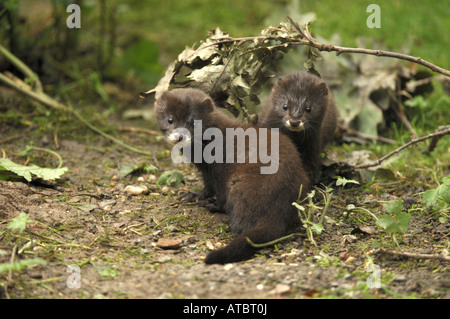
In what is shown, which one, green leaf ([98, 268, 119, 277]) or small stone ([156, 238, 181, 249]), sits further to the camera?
small stone ([156, 238, 181, 249])

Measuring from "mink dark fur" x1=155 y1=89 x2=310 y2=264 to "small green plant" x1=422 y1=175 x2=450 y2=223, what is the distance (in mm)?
1110

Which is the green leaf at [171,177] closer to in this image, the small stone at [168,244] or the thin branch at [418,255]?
the small stone at [168,244]

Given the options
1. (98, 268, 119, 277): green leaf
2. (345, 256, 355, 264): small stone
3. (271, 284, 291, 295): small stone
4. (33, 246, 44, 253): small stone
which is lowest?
(271, 284, 291, 295): small stone

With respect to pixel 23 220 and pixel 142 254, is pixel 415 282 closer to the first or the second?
pixel 142 254

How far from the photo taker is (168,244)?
4.87 meters

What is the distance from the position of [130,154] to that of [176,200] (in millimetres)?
1554

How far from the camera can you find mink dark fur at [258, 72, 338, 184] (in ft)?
19.9

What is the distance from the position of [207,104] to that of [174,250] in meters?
1.57

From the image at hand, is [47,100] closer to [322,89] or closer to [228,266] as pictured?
[322,89]

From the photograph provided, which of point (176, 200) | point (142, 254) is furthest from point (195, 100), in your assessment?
point (142, 254)

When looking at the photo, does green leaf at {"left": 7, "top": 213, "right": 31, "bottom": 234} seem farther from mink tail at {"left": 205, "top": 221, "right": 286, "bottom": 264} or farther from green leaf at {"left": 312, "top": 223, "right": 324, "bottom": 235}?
green leaf at {"left": 312, "top": 223, "right": 324, "bottom": 235}

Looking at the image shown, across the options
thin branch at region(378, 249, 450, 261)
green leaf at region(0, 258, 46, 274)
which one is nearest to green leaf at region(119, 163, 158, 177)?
green leaf at region(0, 258, 46, 274)

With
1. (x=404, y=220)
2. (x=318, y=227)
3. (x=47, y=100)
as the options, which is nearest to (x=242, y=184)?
(x=318, y=227)

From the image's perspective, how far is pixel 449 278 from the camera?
4.14 m
